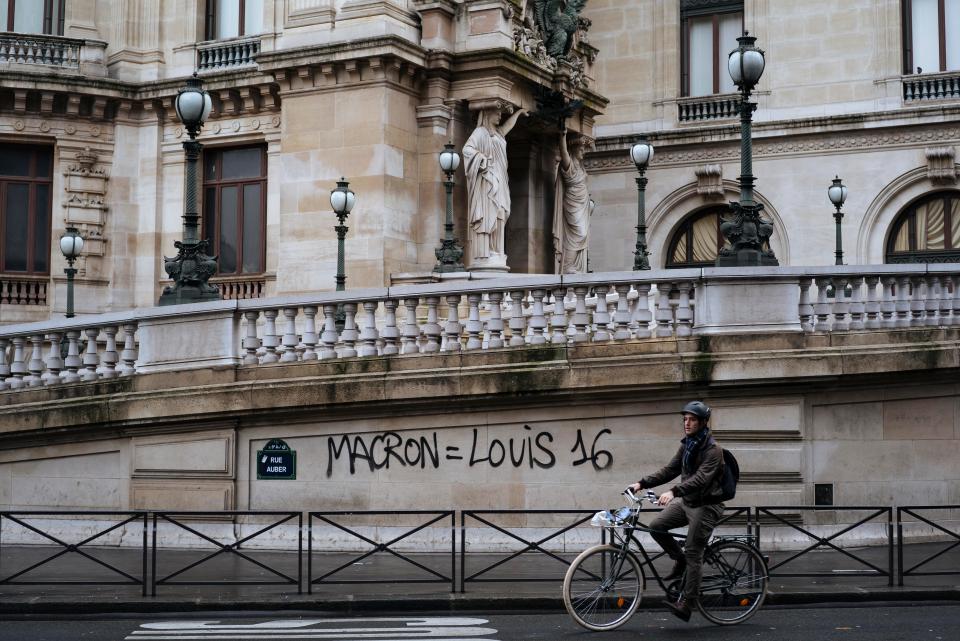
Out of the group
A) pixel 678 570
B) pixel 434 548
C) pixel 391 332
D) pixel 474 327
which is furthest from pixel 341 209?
pixel 678 570

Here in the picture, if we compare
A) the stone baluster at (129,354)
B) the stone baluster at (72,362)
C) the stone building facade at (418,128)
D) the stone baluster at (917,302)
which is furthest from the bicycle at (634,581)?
the stone building facade at (418,128)

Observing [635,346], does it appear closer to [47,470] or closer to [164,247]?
[47,470]

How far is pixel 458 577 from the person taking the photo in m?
14.9

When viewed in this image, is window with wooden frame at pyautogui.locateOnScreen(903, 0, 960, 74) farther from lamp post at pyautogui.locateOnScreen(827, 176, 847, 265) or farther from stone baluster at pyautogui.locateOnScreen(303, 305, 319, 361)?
stone baluster at pyautogui.locateOnScreen(303, 305, 319, 361)

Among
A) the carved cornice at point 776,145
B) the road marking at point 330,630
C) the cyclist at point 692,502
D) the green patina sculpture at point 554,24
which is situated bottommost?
the road marking at point 330,630

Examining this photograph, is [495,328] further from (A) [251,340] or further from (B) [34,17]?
(B) [34,17]

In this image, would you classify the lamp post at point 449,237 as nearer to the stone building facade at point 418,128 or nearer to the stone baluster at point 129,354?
the stone building facade at point 418,128

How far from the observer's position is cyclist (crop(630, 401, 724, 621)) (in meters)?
12.3

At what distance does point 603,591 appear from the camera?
12.2m

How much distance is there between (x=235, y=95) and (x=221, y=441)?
1546 centimetres

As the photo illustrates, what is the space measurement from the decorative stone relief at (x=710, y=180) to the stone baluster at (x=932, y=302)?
2013 centimetres

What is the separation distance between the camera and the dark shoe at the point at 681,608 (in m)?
12.3

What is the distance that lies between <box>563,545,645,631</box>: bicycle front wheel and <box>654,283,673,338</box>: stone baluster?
5.16 metres

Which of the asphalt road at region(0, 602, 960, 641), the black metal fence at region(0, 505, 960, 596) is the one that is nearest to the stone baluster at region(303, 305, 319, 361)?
the black metal fence at region(0, 505, 960, 596)
